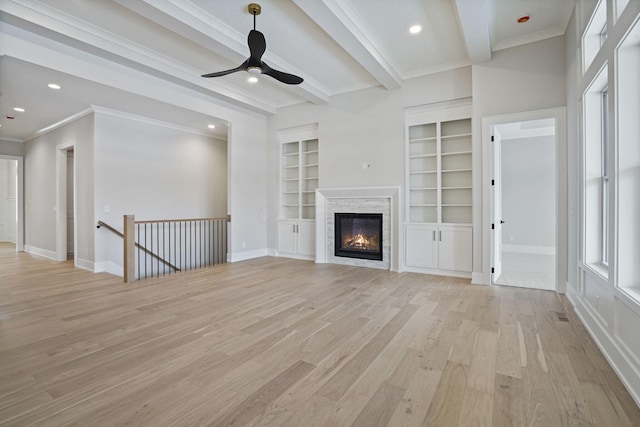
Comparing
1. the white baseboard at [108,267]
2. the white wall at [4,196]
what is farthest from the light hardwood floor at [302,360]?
the white wall at [4,196]

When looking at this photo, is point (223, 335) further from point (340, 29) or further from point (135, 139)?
point (135, 139)

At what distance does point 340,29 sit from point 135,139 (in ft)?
15.5

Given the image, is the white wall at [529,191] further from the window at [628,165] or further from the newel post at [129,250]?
the newel post at [129,250]

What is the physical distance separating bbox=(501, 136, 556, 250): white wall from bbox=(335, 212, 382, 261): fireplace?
4.57 m

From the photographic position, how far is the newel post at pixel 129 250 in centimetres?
472

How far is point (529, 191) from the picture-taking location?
311 inches

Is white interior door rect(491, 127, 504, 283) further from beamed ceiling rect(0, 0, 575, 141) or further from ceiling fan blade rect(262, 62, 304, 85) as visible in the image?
ceiling fan blade rect(262, 62, 304, 85)

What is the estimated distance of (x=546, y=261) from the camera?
653cm

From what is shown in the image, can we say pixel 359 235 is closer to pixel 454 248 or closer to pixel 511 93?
pixel 454 248

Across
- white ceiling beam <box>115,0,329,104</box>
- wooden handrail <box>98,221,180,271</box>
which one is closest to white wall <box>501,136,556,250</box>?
white ceiling beam <box>115,0,329,104</box>

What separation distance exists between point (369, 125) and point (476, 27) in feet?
7.85

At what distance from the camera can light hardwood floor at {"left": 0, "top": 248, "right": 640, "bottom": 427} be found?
1713 millimetres

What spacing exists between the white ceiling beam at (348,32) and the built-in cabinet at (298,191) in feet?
7.23

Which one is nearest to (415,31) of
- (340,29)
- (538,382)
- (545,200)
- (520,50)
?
(340,29)
